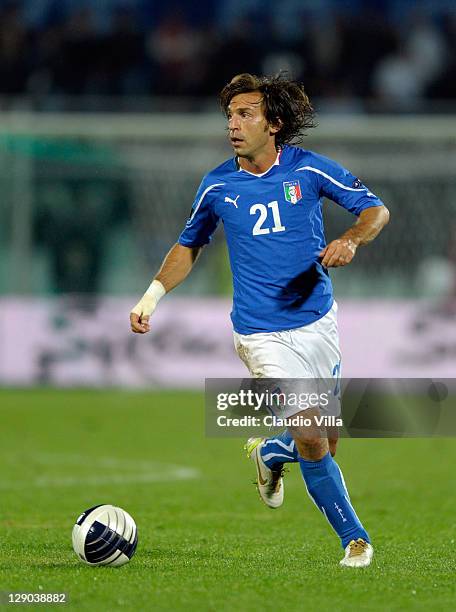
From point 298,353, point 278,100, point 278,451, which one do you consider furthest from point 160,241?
point 298,353

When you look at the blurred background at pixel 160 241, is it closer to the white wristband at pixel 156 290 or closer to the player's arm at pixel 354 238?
the white wristband at pixel 156 290

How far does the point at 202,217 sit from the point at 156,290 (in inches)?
19.0

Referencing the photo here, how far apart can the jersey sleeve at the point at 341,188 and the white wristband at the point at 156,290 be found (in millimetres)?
1020

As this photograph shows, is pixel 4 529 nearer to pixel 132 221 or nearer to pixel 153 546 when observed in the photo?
pixel 153 546

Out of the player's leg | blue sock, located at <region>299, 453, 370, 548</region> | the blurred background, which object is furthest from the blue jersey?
the blurred background

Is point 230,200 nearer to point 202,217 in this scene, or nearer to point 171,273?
point 202,217

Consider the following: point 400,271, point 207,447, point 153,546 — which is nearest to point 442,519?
point 153,546

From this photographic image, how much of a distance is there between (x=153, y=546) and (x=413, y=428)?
770 cm

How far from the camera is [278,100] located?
23.3ft

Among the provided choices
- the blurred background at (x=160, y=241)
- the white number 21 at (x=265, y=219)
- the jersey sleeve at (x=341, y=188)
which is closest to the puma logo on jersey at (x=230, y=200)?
the white number 21 at (x=265, y=219)

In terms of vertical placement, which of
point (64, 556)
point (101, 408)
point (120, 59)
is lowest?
point (101, 408)

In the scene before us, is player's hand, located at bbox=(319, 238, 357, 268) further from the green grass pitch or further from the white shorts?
the green grass pitch

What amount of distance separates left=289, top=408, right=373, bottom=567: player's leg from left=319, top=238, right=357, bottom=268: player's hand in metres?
0.77

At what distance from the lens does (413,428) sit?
48.4 ft
